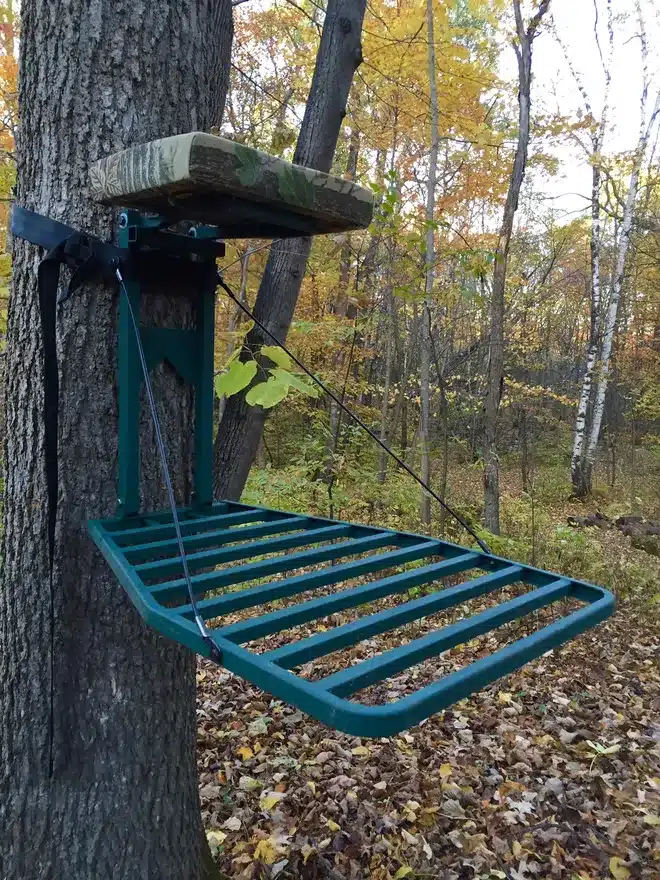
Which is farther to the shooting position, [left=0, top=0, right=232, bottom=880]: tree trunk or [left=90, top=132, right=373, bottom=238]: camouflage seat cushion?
[left=0, top=0, right=232, bottom=880]: tree trunk

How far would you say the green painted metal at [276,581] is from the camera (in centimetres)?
102

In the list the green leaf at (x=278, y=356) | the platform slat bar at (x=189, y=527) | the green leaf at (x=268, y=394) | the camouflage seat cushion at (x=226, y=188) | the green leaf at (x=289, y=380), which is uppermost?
the camouflage seat cushion at (x=226, y=188)

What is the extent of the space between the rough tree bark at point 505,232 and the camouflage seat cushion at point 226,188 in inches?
226

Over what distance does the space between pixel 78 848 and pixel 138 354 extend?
1624 millimetres

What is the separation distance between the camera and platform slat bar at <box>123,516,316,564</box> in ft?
5.04

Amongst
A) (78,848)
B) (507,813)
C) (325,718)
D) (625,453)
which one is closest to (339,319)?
(507,813)

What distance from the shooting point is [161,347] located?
6.16ft

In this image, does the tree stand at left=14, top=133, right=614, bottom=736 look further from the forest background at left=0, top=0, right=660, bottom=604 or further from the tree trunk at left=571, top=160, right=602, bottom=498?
the tree trunk at left=571, top=160, right=602, bottom=498

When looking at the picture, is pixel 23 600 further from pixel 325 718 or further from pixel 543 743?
pixel 543 743

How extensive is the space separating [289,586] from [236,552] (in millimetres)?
295

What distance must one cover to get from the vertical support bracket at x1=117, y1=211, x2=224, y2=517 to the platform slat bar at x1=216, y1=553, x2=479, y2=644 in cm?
75

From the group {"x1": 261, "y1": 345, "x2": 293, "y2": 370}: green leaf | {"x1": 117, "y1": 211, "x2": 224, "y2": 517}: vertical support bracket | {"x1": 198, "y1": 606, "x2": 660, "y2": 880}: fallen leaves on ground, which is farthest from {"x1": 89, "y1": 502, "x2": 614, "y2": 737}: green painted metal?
{"x1": 198, "y1": 606, "x2": 660, "y2": 880}: fallen leaves on ground

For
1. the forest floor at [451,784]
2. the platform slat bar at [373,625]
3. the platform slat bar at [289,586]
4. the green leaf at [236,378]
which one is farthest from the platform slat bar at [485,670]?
the forest floor at [451,784]

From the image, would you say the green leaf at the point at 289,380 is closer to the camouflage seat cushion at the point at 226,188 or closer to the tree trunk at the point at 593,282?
the camouflage seat cushion at the point at 226,188
